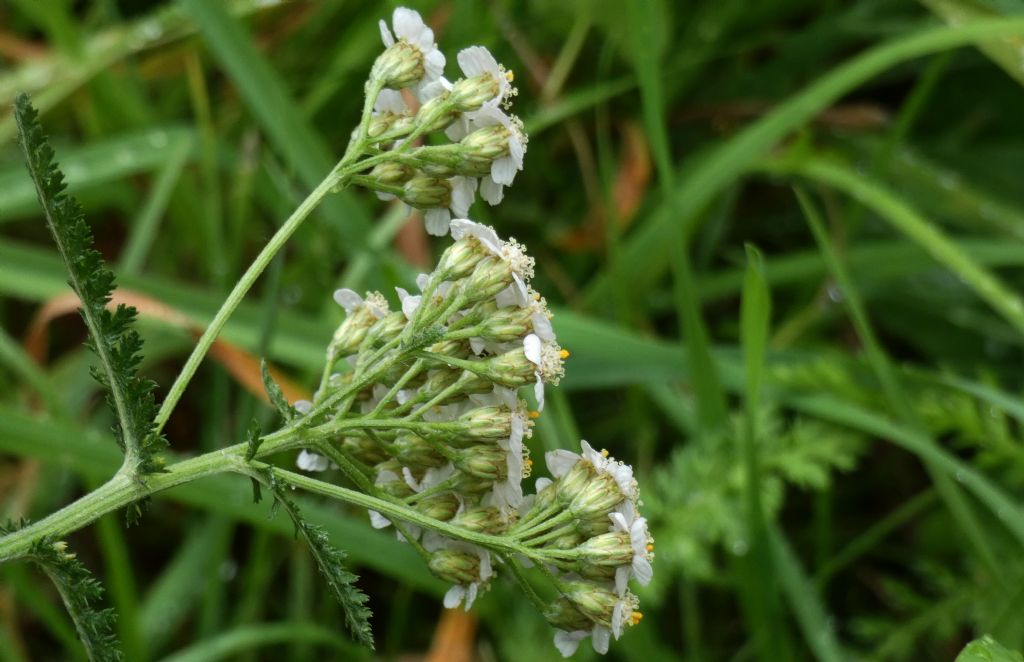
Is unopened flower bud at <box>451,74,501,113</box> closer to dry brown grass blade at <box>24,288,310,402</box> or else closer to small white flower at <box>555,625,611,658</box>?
small white flower at <box>555,625,611,658</box>

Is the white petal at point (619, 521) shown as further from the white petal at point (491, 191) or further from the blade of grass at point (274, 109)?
the blade of grass at point (274, 109)

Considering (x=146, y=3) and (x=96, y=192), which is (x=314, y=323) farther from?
(x=146, y=3)

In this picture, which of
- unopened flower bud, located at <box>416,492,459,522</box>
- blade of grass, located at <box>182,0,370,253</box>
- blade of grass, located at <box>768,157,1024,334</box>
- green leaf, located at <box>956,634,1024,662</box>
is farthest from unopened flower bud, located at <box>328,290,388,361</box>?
blade of grass, located at <box>768,157,1024,334</box>

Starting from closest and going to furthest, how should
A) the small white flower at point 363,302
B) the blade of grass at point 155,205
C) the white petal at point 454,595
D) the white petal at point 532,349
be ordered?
1. the white petal at point 532,349
2. the white petal at point 454,595
3. the small white flower at point 363,302
4. the blade of grass at point 155,205

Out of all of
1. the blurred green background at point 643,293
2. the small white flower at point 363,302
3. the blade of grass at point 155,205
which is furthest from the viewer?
the blade of grass at point 155,205

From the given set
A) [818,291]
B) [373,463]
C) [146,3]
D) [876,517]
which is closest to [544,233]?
[818,291]

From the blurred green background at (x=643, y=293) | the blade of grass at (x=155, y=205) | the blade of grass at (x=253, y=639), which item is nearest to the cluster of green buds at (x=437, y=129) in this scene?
the blurred green background at (x=643, y=293)
